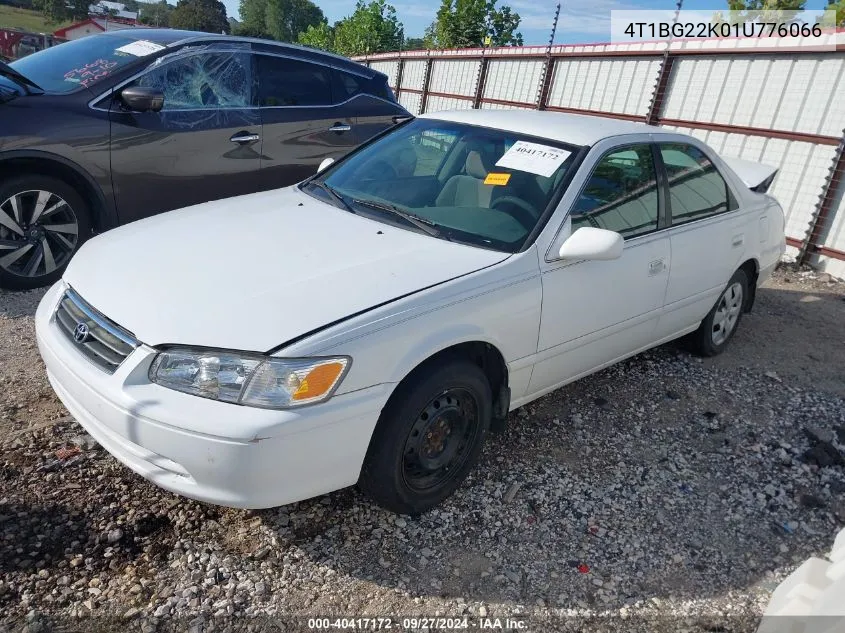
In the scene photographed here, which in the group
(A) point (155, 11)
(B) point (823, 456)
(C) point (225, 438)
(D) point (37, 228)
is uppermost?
(A) point (155, 11)

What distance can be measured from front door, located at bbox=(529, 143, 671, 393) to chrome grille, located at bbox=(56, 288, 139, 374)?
1.77 meters

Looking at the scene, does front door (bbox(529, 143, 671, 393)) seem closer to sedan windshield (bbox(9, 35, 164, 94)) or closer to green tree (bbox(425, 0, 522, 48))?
sedan windshield (bbox(9, 35, 164, 94))

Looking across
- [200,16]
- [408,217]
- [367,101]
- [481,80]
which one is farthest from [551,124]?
[200,16]

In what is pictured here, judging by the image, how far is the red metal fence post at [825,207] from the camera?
278 inches

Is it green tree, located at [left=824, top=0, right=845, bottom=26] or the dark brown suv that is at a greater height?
green tree, located at [left=824, top=0, right=845, bottom=26]

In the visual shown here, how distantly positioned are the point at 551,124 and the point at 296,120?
8.89 feet

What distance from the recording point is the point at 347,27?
107 feet

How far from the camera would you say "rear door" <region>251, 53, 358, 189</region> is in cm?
536

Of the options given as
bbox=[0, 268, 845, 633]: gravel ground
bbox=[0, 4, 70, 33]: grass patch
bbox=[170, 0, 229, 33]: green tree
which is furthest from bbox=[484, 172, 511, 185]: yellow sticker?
bbox=[0, 4, 70, 33]: grass patch

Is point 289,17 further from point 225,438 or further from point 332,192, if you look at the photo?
point 225,438

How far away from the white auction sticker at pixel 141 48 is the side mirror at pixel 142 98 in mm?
458

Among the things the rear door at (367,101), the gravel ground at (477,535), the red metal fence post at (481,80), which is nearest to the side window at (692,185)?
the gravel ground at (477,535)

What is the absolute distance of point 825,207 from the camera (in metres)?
7.26

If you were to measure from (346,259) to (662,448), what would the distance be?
2106mm
